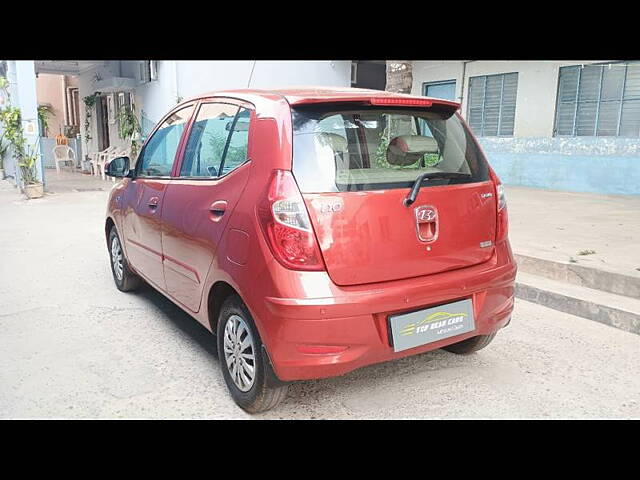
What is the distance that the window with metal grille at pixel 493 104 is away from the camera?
42.1 feet

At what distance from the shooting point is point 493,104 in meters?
13.2

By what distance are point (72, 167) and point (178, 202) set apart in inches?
769

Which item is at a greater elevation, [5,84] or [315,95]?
[5,84]

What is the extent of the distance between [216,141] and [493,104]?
11.4 meters

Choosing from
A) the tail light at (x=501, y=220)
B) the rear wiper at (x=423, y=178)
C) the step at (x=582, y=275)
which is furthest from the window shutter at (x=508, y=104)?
the rear wiper at (x=423, y=178)

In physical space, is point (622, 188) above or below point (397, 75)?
below

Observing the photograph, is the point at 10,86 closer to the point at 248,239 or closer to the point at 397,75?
the point at 397,75

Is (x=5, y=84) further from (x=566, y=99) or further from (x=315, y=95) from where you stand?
(x=566, y=99)

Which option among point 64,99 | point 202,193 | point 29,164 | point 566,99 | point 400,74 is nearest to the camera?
point 202,193

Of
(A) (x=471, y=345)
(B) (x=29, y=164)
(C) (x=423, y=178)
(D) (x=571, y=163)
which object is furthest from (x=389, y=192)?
(B) (x=29, y=164)

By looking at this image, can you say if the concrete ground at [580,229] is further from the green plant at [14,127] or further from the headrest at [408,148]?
the green plant at [14,127]

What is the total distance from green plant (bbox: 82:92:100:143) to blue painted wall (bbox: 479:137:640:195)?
13173 millimetres

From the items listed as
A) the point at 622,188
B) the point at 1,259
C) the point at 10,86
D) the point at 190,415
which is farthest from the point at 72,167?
the point at 190,415
